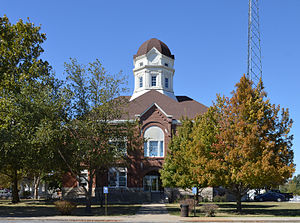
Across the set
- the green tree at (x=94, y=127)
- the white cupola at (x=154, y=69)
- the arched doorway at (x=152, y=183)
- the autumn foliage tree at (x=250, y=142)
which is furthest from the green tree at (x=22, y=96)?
the white cupola at (x=154, y=69)

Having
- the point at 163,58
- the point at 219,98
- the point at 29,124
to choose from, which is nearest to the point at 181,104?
the point at 163,58

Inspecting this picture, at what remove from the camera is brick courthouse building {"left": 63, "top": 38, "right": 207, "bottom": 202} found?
4184 centimetres

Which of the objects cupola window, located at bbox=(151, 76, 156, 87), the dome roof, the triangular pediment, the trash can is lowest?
the trash can

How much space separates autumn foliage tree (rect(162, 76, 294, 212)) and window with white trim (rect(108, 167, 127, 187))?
16459 millimetres

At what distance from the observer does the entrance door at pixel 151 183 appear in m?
43.3

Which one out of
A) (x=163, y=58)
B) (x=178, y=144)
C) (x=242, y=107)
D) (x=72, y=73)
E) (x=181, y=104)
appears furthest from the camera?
(x=163, y=58)

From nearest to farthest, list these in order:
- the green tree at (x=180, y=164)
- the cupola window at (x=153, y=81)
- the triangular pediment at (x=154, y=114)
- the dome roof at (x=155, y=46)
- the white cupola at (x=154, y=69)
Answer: the green tree at (x=180, y=164) → the triangular pediment at (x=154, y=114) → the white cupola at (x=154, y=69) → the cupola window at (x=153, y=81) → the dome roof at (x=155, y=46)

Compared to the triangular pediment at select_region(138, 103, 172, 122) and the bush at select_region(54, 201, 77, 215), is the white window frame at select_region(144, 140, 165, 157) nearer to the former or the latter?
the triangular pediment at select_region(138, 103, 172, 122)

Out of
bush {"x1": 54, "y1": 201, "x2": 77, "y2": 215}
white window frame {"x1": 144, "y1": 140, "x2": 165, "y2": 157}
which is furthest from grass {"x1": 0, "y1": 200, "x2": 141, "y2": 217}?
white window frame {"x1": 144, "y1": 140, "x2": 165, "y2": 157}

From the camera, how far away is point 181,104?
162 ft

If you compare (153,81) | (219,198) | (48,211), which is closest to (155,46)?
(153,81)

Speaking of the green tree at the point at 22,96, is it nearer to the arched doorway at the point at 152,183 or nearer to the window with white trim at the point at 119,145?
the window with white trim at the point at 119,145

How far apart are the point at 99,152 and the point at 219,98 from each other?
1039 centimetres

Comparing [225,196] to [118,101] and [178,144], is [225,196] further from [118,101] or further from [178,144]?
[118,101]
